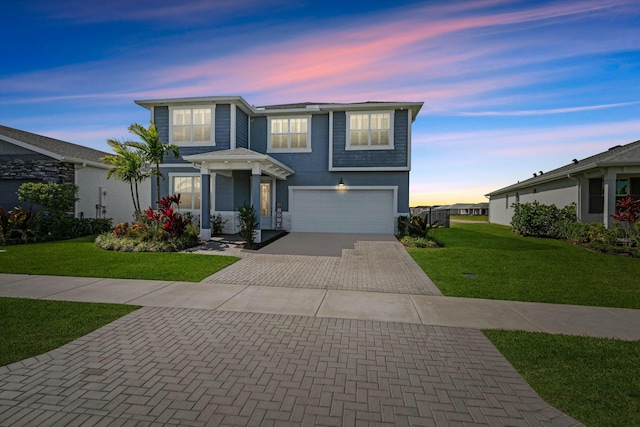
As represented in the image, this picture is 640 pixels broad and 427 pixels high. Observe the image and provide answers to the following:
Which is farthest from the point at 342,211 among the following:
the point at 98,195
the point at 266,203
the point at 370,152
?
the point at 98,195

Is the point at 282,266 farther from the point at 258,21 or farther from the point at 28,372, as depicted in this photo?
the point at 258,21

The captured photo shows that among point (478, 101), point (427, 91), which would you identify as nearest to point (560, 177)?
point (478, 101)

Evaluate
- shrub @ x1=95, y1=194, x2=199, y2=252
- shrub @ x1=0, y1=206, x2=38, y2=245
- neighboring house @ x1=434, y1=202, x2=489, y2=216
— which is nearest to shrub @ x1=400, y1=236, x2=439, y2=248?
shrub @ x1=95, y1=194, x2=199, y2=252

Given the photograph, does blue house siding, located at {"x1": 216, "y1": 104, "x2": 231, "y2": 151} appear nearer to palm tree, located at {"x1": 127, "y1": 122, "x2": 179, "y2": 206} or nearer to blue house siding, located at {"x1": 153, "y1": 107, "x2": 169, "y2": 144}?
palm tree, located at {"x1": 127, "y1": 122, "x2": 179, "y2": 206}

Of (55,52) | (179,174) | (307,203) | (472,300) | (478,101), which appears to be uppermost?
(55,52)

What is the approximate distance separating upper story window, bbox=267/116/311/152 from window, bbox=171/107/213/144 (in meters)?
3.25

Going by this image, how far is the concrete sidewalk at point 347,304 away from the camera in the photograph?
477cm

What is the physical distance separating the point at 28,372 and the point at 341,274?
6047mm

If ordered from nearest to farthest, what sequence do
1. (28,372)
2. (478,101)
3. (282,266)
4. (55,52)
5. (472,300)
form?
Answer: (28,372) → (472,300) → (282,266) → (55,52) → (478,101)

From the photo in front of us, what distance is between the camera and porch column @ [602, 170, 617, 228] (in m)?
13.2

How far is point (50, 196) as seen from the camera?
43.5ft

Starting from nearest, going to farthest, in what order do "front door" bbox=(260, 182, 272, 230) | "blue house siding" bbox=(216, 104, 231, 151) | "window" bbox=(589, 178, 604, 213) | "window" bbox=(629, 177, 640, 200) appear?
1. "blue house siding" bbox=(216, 104, 231, 151)
2. "window" bbox=(629, 177, 640, 200)
3. "window" bbox=(589, 178, 604, 213)
4. "front door" bbox=(260, 182, 272, 230)

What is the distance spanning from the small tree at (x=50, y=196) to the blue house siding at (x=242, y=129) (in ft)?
26.7

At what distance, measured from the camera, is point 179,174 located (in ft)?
51.2
